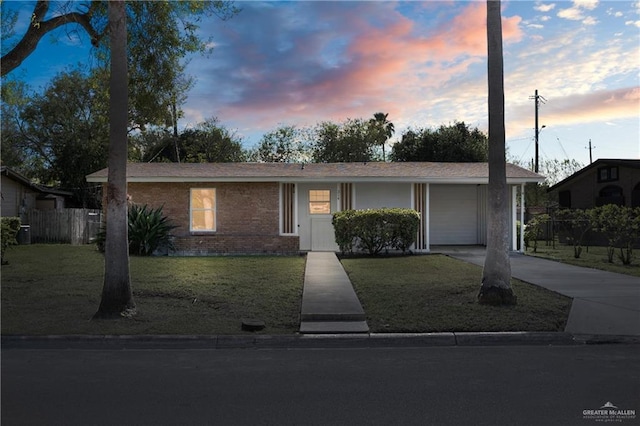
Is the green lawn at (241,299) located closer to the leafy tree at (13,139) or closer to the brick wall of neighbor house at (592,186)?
Result: the brick wall of neighbor house at (592,186)

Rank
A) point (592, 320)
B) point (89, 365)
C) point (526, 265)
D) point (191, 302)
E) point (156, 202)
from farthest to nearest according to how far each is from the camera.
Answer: point (156, 202) < point (526, 265) < point (191, 302) < point (592, 320) < point (89, 365)

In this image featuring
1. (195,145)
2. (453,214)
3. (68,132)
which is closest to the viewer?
(453,214)

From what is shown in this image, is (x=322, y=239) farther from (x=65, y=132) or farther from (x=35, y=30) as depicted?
(x=65, y=132)

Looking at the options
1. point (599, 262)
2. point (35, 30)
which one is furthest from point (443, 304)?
point (35, 30)

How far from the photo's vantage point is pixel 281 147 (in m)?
44.4

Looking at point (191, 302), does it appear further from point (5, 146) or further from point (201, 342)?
point (5, 146)

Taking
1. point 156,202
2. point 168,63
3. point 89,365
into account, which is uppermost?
point 168,63

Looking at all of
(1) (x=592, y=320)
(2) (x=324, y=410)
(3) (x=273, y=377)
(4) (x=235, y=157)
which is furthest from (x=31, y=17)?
(4) (x=235, y=157)

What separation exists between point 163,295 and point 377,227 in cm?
843

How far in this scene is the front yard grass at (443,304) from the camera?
759 cm

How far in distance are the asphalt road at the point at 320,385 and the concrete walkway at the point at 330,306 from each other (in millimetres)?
754

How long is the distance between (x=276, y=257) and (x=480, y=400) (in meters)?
12.8

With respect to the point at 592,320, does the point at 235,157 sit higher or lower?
higher

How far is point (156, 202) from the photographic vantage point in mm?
18922
